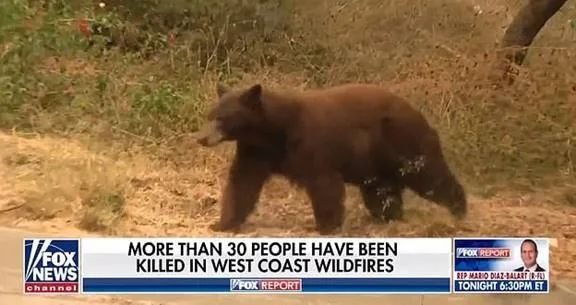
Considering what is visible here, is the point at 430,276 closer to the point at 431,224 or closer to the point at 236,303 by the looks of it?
the point at 431,224

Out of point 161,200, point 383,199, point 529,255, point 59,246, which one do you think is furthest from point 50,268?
point 529,255

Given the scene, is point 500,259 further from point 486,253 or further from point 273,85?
point 273,85

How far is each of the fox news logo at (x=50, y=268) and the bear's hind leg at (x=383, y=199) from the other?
3.59 feet

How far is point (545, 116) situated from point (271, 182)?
107 cm

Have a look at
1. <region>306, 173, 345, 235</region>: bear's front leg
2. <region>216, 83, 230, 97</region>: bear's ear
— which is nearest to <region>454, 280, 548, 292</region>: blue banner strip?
<region>306, 173, 345, 235</region>: bear's front leg

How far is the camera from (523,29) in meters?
4.34

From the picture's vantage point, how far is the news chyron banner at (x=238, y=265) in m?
4.16

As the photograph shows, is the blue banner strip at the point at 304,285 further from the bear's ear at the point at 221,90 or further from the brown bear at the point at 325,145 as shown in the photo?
the bear's ear at the point at 221,90

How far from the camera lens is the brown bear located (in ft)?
13.5

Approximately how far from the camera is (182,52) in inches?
167

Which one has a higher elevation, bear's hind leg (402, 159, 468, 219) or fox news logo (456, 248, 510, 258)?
bear's hind leg (402, 159, 468, 219)

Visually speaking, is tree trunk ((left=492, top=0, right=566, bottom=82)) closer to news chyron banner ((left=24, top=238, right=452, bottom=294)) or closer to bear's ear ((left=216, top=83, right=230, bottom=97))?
news chyron banner ((left=24, top=238, right=452, bottom=294))

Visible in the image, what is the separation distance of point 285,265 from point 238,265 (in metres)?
0.18

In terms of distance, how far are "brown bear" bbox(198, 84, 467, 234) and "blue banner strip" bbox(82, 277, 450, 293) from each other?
20 centimetres
